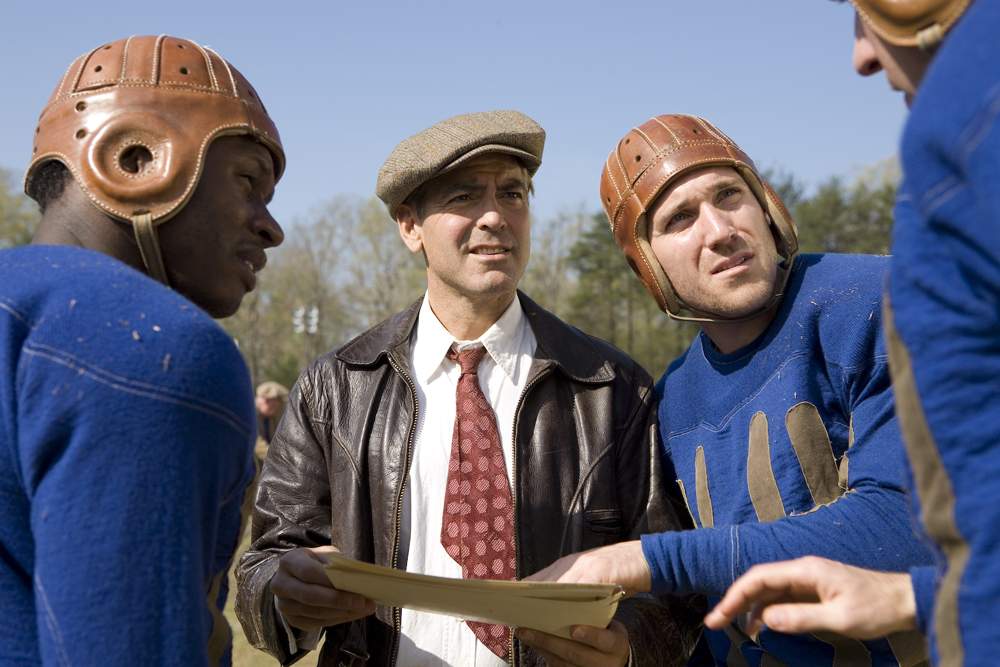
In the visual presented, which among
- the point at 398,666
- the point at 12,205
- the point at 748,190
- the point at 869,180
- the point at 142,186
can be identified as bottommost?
the point at 398,666

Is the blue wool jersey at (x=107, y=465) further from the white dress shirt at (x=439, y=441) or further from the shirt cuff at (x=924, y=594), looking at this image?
the white dress shirt at (x=439, y=441)

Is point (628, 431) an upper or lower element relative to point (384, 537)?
upper

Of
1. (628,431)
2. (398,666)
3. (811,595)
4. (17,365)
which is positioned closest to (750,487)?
(628,431)

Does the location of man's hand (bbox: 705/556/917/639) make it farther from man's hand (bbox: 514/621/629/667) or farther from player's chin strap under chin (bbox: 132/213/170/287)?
player's chin strap under chin (bbox: 132/213/170/287)

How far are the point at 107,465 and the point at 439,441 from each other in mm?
1897

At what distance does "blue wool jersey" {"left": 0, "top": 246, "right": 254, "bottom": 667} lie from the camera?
153cm

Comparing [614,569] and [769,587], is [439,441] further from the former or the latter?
[769,587]

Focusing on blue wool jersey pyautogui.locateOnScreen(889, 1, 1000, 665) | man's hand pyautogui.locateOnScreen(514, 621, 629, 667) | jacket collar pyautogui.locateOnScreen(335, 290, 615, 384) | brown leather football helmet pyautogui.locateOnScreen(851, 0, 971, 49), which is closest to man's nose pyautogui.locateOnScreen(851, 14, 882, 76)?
brown leather football helmet pyautogui.locateOnScreen(851, 0, 971, 49)

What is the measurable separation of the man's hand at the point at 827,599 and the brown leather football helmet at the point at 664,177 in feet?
4.61

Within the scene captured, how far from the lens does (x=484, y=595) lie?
2.20m

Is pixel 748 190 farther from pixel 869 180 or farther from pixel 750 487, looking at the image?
pixel 869 180

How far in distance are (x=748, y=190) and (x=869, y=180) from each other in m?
52.9

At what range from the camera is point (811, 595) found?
74.4 inches

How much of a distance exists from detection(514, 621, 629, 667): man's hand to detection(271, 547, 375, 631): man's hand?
476 millimetres
